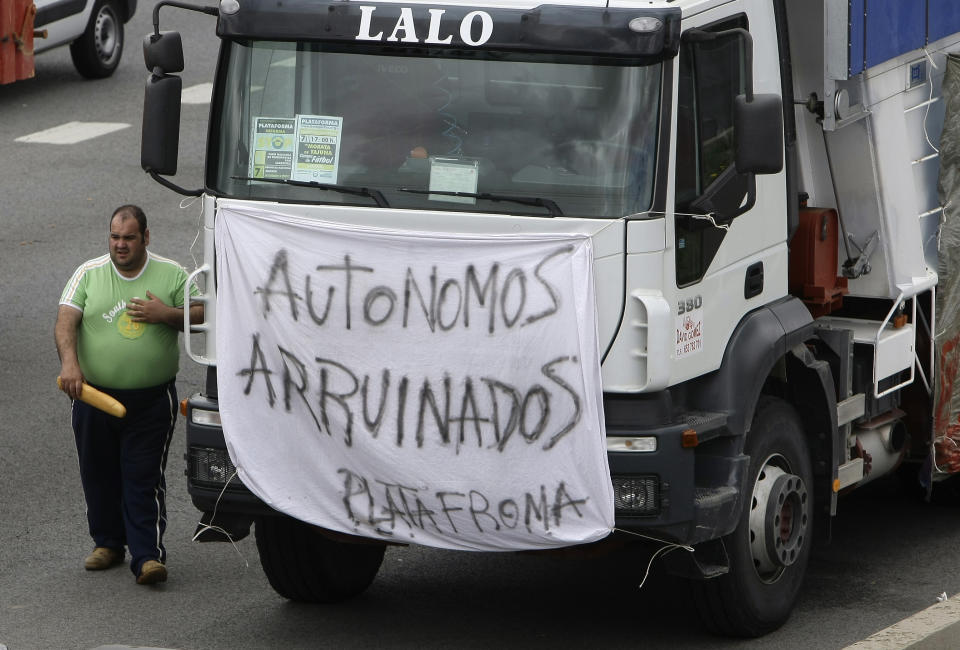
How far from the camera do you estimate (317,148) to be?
7.17 metres

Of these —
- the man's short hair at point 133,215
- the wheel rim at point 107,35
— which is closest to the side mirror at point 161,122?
the man's short hair at point 133,215

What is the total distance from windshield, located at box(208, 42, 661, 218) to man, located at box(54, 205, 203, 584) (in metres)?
1.16

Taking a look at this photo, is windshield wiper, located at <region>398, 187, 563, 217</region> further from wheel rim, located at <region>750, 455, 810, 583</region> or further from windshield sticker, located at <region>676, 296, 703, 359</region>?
wheel rim, located at <region>750, 455, 810, 583</region>

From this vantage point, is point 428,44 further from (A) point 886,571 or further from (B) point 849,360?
(A) point 886,571

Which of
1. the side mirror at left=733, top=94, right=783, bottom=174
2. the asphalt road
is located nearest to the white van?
the asphalt road

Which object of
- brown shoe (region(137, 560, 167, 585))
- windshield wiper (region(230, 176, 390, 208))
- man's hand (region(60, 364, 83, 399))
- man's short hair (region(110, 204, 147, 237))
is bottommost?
brown shoe (region(137, 560, 167, 585))

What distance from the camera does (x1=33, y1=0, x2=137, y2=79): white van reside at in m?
18.5

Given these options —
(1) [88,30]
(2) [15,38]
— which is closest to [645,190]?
(2) [15,38]

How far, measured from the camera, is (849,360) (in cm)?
820

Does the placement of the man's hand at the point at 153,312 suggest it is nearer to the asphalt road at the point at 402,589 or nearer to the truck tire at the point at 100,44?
the asphalt road at the point at 402,589

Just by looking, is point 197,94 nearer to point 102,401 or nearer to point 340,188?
point 102,401

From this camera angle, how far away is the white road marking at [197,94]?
765 inches

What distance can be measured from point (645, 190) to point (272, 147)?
154 centimetres

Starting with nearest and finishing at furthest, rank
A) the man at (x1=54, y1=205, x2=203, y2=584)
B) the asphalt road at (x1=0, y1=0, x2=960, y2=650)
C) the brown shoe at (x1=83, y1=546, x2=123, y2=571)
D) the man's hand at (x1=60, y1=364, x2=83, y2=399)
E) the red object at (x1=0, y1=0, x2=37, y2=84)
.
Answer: the asphalt road at (x1=0, y1=0, x2=960, y2=650) < the man's hand at (x1=60, y1=364, x2=83, y2=399) < the man at (x1=54, y1=205, x2=203, y2=584) < the brown shoe at (x1=83, y1=546, x2=123, y2=571) < the red object at (x1=0, y1=0, x2=37, y2=84)
